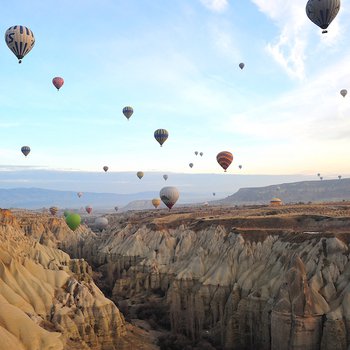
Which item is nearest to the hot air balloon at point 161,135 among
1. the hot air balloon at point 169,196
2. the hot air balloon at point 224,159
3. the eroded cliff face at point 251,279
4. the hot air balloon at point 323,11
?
the hot air balloon at point 169,196

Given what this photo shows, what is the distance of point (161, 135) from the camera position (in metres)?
95.1

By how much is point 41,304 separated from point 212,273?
2277 cm

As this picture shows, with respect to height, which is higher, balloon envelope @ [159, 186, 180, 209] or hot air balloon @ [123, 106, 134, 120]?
hot air balloon @ [123, 106, 134, 120]

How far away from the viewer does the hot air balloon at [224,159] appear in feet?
297

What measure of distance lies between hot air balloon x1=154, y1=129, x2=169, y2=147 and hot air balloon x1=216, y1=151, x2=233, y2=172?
12.2 m

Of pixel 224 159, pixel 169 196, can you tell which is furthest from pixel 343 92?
pixel 169 196

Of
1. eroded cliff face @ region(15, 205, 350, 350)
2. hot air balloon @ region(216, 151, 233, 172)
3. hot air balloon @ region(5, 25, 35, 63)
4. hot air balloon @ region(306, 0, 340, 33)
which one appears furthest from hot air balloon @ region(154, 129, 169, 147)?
hot air balloon @ region(306, 0, 340, 33)

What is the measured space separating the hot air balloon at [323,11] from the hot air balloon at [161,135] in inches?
1720

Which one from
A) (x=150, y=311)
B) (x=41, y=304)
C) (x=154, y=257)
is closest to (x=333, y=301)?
(x=41, y=304)

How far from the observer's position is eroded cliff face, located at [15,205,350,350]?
36.2 metres

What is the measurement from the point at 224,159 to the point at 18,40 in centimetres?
4500

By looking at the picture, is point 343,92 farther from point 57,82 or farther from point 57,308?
point 57,308

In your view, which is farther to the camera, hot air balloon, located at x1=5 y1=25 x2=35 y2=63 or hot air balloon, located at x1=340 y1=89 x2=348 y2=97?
hot air balloon, located at x1=340 y1=89 x2=348 y2=97

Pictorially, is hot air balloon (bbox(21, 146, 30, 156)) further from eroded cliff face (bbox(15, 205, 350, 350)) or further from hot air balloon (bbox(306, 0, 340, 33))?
hot air balloon (bbox(306, 0, 340, 33))
